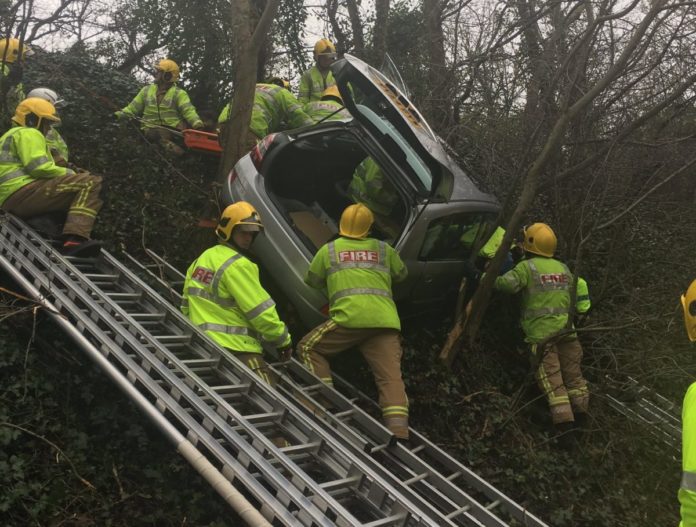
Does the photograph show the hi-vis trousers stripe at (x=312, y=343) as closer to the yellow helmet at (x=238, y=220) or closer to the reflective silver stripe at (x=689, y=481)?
the yellow helmet at (x=238, y=220)

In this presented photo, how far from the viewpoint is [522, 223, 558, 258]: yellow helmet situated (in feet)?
20.2

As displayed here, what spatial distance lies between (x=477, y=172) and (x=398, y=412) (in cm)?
351

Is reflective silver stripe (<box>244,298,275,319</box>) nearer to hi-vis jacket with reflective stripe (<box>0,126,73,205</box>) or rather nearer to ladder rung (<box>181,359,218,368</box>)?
ladder rung (<box>181,359,218,368</box>)

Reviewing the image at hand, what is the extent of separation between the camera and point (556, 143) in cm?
533

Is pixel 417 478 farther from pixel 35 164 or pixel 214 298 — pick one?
pixel 35 164

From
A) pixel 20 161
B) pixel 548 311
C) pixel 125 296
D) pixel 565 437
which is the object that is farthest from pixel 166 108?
pixel 565 437

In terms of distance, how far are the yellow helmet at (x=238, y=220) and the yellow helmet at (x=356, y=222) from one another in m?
0.80

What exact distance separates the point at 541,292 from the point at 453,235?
118 centimetres

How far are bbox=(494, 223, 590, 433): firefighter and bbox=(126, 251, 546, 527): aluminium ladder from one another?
1722mm

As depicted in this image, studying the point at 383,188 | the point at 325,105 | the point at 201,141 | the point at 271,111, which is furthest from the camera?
the point at 325,105

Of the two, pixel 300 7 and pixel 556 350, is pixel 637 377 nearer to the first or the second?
pixel 556 350

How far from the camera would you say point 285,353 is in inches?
178

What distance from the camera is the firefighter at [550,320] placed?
5.84 m

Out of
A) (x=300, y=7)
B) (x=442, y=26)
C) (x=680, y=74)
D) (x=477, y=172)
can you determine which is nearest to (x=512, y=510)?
(x=477, y=172)
